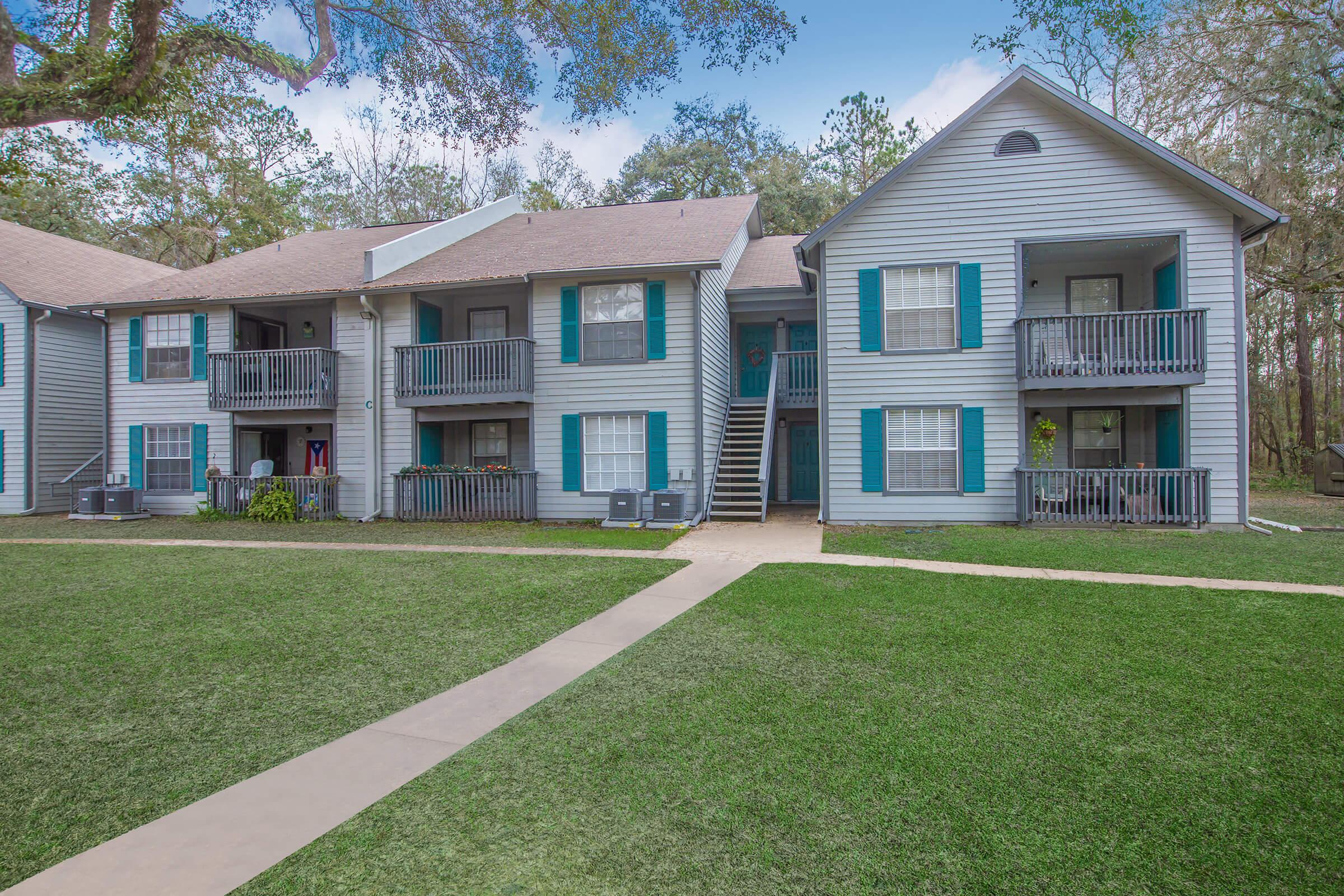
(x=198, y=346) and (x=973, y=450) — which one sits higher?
(x=198, y=346)

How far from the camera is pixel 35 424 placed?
56.1 ft

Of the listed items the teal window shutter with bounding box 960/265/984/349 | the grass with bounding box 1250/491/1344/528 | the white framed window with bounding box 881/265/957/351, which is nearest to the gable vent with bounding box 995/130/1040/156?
the teal window shutter with bounding box 960/265/984/349

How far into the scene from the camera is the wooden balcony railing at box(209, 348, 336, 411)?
15492 mm

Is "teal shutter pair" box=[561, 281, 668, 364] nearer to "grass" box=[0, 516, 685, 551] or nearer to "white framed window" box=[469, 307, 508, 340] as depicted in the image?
"white framed window" box=[469, 307, 508, 340]

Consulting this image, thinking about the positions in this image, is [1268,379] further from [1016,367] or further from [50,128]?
[50,128]

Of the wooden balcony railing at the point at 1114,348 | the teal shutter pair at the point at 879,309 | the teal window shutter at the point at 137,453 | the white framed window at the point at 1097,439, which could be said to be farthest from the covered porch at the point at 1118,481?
the teal window shutter at the point at 137,453

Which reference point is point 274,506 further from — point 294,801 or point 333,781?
point 294,801

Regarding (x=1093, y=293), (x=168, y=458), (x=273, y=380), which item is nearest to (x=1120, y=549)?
(x=1093, y=293)

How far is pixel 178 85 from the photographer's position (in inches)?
316

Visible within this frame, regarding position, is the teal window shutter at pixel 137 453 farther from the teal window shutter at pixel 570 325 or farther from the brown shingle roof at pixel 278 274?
the teal window shutter at pixel 570 325

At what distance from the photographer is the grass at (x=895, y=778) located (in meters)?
2.74

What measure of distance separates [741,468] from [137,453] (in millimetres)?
13851

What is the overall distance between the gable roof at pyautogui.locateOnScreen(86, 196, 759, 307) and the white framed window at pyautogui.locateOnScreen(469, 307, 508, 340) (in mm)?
1194


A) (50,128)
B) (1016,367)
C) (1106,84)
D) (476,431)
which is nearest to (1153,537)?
(1016,367)
